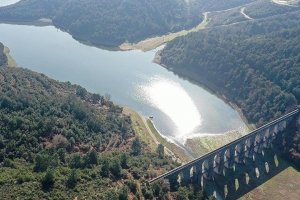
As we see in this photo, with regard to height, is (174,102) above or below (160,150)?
below

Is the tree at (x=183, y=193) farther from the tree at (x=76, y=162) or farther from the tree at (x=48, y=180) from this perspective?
the tree at (x=48, y=180)

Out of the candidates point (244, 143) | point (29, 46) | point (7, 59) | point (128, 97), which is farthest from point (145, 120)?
point (29, 46)

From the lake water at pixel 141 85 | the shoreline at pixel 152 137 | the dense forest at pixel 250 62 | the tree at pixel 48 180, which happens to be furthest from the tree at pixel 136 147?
the dense forest at pixel 250 62

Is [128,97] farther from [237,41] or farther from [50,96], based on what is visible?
[237,41]

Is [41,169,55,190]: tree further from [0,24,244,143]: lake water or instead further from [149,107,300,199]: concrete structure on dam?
[0,24,244,143]: lake water

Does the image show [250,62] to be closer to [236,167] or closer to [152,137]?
[152,137]

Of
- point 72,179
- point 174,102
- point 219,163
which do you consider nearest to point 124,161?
point 72,179

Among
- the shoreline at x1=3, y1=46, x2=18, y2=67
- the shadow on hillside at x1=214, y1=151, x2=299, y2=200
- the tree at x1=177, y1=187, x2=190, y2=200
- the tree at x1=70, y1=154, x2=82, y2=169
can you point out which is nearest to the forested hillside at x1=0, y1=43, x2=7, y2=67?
the shoreline at x1=3, y1=46, x2=18, y2=67
